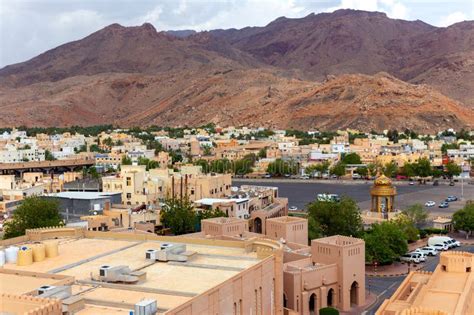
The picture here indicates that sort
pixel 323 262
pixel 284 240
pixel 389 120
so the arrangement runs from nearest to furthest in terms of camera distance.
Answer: pixel 323 262 → pixel 284 240 → pixel 389 120

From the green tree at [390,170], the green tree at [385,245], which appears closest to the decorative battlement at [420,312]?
the green tree at [385,245]

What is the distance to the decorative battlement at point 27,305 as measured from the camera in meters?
14.1

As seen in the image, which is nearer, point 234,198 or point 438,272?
point 438,272

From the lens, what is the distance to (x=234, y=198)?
135 feet

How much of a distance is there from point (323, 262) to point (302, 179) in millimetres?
46008

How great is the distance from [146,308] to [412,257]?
19678 mm

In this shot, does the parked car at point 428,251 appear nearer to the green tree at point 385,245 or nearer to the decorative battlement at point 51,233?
the green tree at point 385,245

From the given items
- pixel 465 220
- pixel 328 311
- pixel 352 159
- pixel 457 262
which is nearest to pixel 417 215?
pixel 465 220

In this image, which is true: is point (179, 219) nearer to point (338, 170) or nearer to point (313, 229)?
point (313, 229)

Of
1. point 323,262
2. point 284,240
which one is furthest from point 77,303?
point 284,240

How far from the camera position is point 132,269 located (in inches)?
764

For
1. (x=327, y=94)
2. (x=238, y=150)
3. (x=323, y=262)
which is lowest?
(x=323, y=262)

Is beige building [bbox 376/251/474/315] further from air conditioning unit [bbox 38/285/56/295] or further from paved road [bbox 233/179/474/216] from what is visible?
paved road [bbox 233/179/474/216]

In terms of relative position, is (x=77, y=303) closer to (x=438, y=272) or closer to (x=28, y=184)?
(x=438, y=272)
